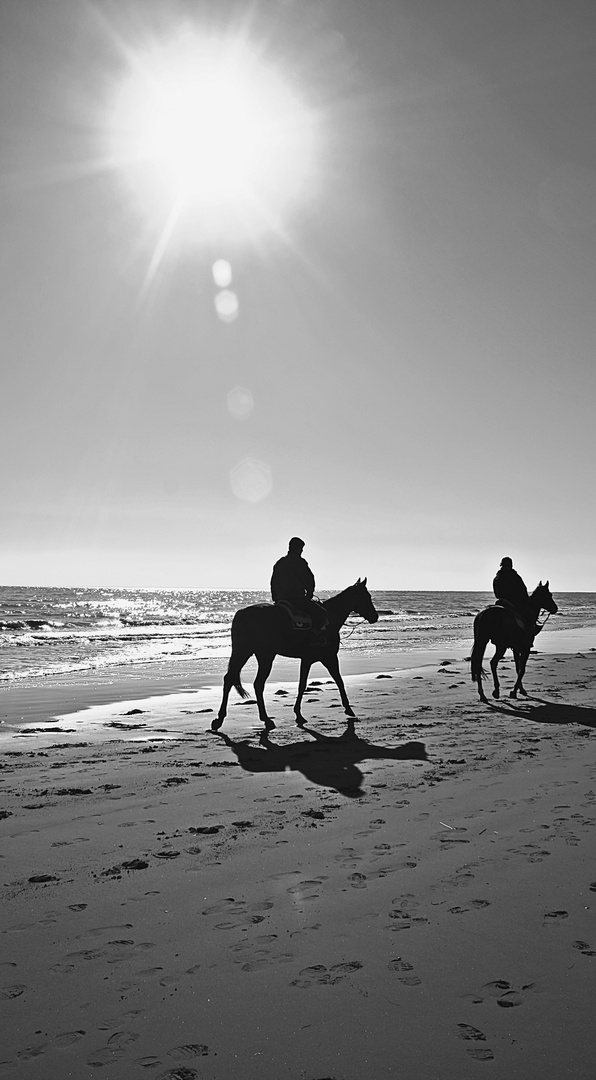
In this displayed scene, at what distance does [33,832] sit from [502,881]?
3666mm

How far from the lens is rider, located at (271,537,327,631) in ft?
38.3

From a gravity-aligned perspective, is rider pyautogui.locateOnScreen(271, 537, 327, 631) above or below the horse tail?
above

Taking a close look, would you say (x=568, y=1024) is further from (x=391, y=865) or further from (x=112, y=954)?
(x=112, y=954)

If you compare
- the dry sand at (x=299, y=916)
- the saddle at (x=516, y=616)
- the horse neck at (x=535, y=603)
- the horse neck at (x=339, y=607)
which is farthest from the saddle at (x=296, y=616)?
the horse neck at (x=535, y=603)

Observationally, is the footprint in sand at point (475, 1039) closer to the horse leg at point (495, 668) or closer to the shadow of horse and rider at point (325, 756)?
the shadow of horse and rider at point (325, 756)

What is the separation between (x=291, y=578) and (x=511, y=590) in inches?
209

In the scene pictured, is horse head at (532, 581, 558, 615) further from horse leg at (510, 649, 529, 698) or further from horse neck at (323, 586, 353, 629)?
horse neck at (323, 586, 353, 629)

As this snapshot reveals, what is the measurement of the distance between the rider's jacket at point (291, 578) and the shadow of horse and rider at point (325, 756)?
2.57 m

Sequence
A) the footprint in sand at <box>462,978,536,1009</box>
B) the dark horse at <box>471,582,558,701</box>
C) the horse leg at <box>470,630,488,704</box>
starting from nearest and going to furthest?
the footprint in sand at <box>462,978,536,1009</box> < the horse leg at <box>470,630,488,704</box> < the dark horse at <box>471,582,558,701</box>

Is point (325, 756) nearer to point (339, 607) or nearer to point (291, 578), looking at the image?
point (291, 578)

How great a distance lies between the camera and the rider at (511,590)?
14.3 m

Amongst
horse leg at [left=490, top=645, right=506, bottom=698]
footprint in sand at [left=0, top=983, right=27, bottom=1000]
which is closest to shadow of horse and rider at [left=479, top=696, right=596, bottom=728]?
horse leg at [left=490, top=645, right=506, bottom=698]

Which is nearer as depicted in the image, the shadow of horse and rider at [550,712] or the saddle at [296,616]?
the shadow of horse and rider at [550,712]

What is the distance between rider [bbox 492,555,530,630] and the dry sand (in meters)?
6.09
